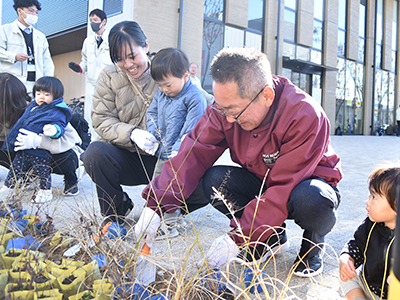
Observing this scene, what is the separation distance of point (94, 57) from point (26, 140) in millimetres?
3022

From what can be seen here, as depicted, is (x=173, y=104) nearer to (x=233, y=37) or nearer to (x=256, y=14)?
(x=233, y=37)

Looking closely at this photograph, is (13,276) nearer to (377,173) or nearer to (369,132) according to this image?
(377,173)

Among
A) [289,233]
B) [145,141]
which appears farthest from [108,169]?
[289,233]

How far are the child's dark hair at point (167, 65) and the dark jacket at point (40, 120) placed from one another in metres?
1.24

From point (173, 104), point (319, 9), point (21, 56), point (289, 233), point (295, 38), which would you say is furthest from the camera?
point (319, 9)

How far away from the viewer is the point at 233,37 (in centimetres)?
1181

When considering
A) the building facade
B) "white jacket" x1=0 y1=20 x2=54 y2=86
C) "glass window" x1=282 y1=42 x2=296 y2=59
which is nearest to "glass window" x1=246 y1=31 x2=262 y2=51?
the building facade

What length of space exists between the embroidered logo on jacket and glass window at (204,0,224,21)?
9902mm

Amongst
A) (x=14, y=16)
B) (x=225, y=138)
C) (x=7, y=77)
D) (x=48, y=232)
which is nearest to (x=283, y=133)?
(x=225, y=138)

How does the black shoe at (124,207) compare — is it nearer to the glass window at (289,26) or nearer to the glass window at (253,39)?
the glass window at (253,39)

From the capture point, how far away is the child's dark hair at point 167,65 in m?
2.27

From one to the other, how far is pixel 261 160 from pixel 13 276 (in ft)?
3.80

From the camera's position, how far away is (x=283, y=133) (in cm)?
163

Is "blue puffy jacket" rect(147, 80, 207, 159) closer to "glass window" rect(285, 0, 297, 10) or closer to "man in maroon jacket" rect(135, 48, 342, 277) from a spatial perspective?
"man in maroon jacket" rect(135, 48, 342, 277)
